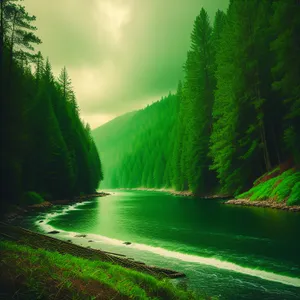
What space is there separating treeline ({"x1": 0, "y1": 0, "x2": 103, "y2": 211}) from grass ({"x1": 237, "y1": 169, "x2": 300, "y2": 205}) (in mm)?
23678

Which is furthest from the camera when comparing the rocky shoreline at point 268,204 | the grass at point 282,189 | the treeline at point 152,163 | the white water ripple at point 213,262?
the treeline at point 152,163

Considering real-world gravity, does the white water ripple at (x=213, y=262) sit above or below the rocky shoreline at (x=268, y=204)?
below

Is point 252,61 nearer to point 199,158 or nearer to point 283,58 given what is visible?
point 283,58

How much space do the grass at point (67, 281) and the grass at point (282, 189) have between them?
18621 mm

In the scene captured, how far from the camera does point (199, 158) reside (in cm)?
4712

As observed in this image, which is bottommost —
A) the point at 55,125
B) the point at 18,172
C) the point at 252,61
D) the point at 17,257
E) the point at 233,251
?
the point at 233,251

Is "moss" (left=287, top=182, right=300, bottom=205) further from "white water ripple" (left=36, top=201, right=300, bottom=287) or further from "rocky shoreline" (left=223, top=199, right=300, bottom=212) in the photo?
"white water ripple" (left=36, top=201, right=300, bottom=287)

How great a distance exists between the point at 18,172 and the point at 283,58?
26.8m

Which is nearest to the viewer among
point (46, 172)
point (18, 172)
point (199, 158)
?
point (18, 172)

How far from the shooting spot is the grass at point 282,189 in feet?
73.3

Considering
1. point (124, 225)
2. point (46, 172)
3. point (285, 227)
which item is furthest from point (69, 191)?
point (285, 227)

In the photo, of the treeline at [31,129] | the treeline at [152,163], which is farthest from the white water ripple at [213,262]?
the treeline at [152,163]

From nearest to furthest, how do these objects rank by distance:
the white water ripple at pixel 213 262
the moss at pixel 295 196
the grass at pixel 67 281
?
the grass at pixel 67 281 < the white water ripple at pixel 213 262 < the moss at pixel 295 196

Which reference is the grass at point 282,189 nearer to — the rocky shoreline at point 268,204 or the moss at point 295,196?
the moss at point 295,196
